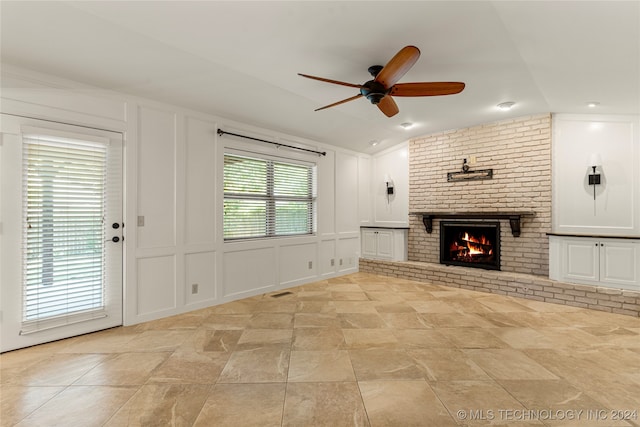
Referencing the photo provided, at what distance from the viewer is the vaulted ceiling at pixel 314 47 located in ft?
7.25

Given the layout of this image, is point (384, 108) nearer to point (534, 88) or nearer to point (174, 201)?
point (534, 88)

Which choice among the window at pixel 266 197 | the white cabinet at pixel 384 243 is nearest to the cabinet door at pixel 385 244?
the white cabinet at pixel 384 243

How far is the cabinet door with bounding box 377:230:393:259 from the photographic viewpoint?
19.8 ft

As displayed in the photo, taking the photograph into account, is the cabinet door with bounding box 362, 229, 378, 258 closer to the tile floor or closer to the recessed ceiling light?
the tile floor

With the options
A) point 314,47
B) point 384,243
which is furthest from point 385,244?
point 314,47

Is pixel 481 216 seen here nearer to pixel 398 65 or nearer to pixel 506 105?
pixel 506 105

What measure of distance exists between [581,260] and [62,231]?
6.23 meters

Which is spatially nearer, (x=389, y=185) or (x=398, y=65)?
(x=398, y=65)

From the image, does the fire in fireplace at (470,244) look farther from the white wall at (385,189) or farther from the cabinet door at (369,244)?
the cabinet door at (369,244)

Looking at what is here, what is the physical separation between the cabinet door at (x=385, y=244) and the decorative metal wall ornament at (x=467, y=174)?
62.0 inches

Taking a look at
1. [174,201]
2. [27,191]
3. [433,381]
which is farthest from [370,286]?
[27,191]

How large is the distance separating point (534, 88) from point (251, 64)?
3.39 m

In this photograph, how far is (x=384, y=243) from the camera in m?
6.14

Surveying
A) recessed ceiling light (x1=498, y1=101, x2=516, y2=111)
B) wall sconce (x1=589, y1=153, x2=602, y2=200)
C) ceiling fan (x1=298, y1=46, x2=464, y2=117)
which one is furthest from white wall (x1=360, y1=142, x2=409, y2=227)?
A: ceiling fan (x1=298, y1=46, x2=464, y2=117)
